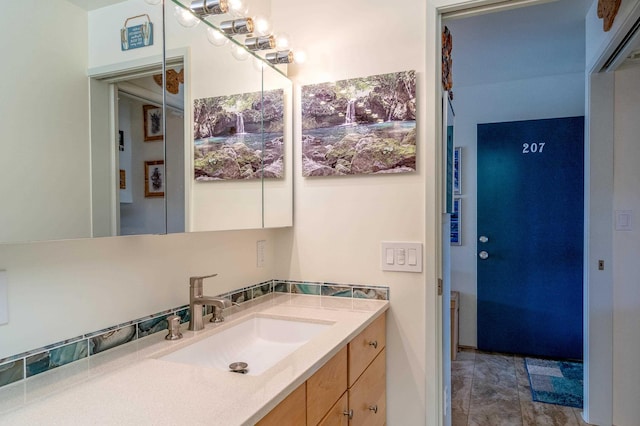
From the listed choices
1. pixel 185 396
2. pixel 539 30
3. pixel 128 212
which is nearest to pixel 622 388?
pixel 539 30

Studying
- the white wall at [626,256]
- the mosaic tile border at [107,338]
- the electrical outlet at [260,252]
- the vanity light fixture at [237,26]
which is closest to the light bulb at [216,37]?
the vanity light fixture at [237,26]

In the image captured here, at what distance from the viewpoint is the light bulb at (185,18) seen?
119cm

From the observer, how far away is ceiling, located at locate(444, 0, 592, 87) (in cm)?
232

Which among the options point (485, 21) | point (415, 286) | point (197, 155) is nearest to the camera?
point (197, 155)

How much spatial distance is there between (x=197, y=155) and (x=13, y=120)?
58cm

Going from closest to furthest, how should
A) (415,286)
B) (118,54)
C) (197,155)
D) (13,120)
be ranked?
1. (13,120)
2. (118,54)
3. (197,155)
4. (415,286)

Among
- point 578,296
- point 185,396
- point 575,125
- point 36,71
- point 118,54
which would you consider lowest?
point 578,296

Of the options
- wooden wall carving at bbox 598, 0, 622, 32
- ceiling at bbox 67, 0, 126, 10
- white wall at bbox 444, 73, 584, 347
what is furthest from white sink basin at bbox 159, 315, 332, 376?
white wall at bbox 444, 73, 584, 347

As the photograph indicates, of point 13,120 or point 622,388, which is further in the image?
point 622,388

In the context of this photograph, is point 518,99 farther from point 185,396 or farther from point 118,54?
point 185,396

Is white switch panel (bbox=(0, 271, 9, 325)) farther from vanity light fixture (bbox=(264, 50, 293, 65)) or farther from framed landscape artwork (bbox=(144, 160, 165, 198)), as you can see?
vanity light fixture (bbox=(264, 50, 293, 65))

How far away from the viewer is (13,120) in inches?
30.8

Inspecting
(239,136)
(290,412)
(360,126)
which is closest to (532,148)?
(360,126)

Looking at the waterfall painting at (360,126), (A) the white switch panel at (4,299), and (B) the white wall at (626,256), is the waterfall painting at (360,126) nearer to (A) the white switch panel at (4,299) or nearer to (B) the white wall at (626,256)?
(A) the white switch panel at (4,299)
